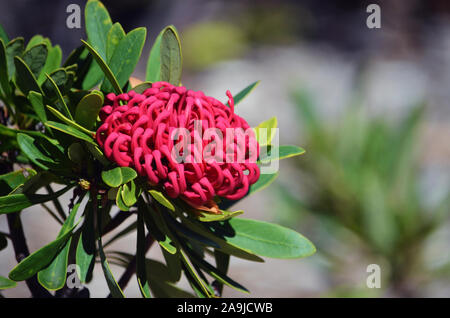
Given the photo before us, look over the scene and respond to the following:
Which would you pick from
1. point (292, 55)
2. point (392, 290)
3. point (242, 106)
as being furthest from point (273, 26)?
point (392, 290)

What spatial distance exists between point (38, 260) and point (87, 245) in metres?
0.06

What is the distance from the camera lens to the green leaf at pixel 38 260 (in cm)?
48

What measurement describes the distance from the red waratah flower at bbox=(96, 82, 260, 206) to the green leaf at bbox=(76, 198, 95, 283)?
0.08 meters

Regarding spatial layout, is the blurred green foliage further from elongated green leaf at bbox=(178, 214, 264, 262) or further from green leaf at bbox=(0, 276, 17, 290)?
green leaf at bbox=(0, 276, 17, 290)

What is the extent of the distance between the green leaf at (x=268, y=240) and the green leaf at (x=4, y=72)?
321 millimetres

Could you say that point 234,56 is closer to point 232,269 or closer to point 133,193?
point 232,269

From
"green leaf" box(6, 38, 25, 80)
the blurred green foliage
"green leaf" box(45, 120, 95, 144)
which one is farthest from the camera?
the blurred green foliage

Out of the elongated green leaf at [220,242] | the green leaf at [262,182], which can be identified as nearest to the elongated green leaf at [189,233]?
the elongated green leaf at [220,242]

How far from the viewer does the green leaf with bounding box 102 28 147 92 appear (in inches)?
21.2

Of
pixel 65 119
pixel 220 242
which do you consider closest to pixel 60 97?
pixel 65 119

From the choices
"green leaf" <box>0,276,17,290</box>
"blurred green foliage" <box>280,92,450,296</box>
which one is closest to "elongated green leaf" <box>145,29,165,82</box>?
"green leaf" <box>0,276,17,290</box>

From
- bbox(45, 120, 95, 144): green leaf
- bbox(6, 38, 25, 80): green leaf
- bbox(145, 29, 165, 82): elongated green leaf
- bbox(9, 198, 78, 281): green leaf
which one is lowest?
bbox(9, 198, 78, 281): green leaf

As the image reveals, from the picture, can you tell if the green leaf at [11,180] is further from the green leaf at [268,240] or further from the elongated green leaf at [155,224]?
the green leaf at [268,240]
